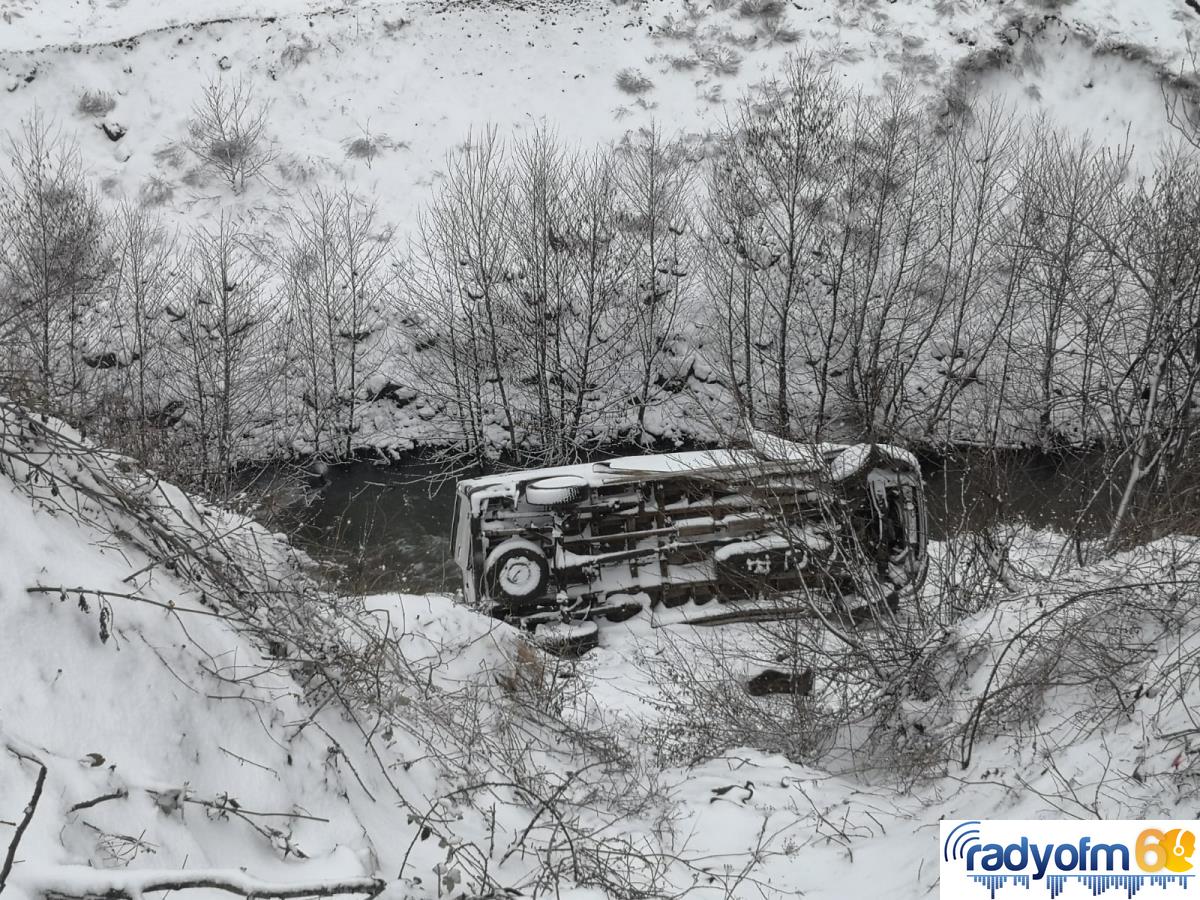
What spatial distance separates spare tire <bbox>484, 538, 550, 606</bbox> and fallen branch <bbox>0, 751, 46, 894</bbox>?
21.1 ft

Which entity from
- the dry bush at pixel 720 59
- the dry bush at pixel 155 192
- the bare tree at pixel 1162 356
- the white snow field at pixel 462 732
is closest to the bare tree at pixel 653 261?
the dry bush at pixel 720 59

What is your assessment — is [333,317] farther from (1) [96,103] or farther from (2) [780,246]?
(1) [96,103]

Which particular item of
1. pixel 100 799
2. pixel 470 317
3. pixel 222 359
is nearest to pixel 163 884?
pixel 100 799

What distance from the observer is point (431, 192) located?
21.0 metres

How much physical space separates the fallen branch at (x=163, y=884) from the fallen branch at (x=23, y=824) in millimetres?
102

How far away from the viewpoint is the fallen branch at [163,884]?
2.26 meters

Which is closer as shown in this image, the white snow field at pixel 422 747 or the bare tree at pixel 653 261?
the white snow field at pixel 422 747

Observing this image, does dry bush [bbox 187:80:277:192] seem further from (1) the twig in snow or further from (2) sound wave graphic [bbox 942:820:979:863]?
(2) sound wave graphic [bbox 942:820:979:863]

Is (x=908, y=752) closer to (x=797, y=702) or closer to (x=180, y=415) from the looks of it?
(x=797, y=702)

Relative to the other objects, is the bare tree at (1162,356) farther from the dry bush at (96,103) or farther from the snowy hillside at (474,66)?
the dry bush at (96,103)

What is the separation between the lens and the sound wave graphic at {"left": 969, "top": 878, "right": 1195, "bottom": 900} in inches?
131

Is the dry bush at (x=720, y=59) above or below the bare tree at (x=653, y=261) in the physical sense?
above

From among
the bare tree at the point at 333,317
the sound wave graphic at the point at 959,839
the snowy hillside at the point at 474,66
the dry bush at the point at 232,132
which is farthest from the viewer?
the snowy hillside at the point at 474,66

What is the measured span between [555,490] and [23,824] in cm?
661
